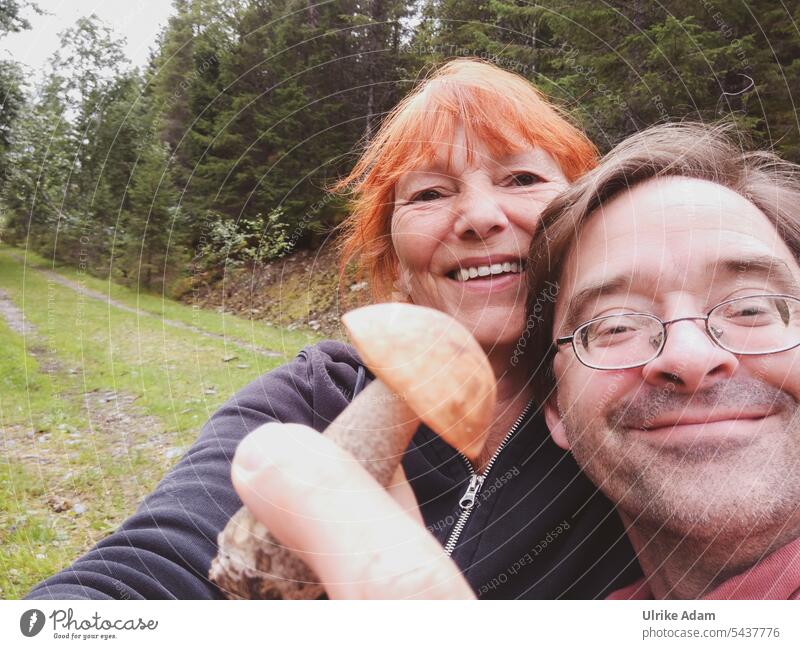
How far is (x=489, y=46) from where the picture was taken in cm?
49

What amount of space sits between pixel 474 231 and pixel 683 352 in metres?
0.20

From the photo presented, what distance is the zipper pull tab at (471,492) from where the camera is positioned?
1.64ft

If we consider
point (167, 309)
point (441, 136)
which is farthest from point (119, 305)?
point (441, 136)

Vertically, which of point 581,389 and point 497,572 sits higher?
point 581,389

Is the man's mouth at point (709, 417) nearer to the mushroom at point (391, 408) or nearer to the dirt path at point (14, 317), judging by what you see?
the mushroom at point (391, 408)

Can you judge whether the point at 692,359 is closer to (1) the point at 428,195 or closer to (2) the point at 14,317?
(1) the point at 428,195

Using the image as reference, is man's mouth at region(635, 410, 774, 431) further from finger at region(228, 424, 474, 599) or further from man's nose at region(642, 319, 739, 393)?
finger at region(228, 424, 474, 599)

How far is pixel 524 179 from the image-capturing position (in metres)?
0.45

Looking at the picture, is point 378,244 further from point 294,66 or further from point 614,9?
point 614,9

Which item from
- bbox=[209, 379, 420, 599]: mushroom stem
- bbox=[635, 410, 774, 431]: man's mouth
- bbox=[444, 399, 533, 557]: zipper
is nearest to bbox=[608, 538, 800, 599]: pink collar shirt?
bbox=[635, 410, 774, 431]: man's mouth

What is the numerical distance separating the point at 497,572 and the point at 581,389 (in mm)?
196

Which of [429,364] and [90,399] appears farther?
[90,399]

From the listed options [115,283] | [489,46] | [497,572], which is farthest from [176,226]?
[497,572]

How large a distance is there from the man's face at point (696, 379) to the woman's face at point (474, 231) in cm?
6
